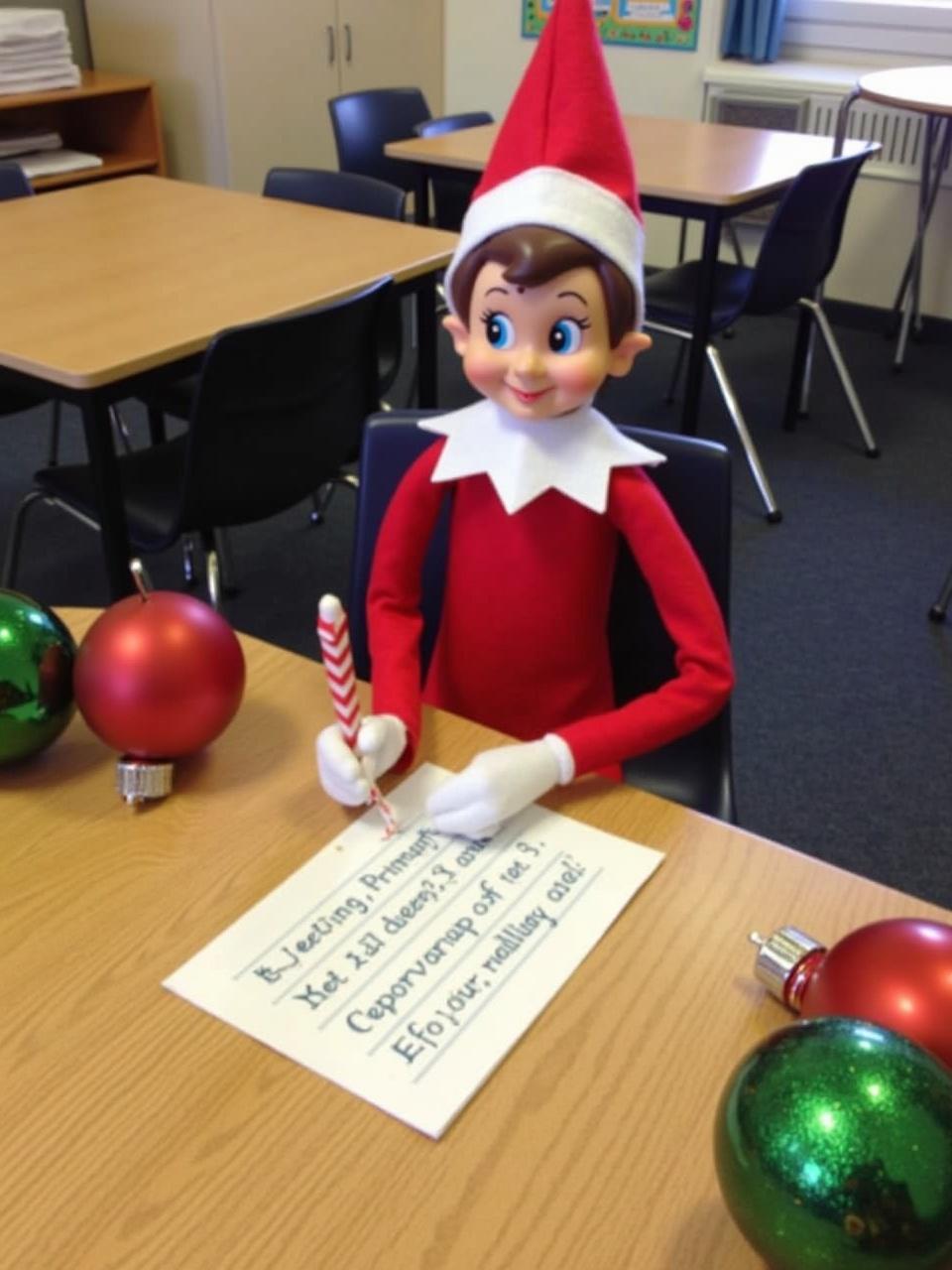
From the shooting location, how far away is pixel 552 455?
94cm

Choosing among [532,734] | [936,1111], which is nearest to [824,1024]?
[936,1111]

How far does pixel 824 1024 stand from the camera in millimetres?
517

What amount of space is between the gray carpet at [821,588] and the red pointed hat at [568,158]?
3.88 ft

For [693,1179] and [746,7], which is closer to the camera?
[693,1179]

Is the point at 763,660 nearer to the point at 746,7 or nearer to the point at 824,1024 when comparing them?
the point at 824,1024

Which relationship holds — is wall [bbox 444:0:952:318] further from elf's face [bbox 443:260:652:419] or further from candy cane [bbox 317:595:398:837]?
candy cane [bbox 317:595:398:837]

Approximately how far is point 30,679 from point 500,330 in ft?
1.38

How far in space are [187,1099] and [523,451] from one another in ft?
1.79

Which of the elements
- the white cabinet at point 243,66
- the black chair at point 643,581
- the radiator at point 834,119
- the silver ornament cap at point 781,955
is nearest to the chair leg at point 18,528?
the black chair at point 643,581

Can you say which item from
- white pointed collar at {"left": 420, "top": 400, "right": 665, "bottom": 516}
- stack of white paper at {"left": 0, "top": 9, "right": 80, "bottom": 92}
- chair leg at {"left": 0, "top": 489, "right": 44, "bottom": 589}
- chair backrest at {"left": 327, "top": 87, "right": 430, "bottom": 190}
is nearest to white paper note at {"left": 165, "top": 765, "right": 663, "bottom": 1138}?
white pointed collar at {"left": 420, "top": 400, "right": 665, "bottom": 516}

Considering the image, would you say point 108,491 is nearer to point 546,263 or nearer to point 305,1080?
point 546,263

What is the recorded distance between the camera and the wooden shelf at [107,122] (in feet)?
12.6

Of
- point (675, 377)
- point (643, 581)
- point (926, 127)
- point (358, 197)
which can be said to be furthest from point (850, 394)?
point (643, 581)

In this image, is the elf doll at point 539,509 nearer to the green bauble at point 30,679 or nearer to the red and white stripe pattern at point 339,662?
the red and white stripe pattern at point 339,662
